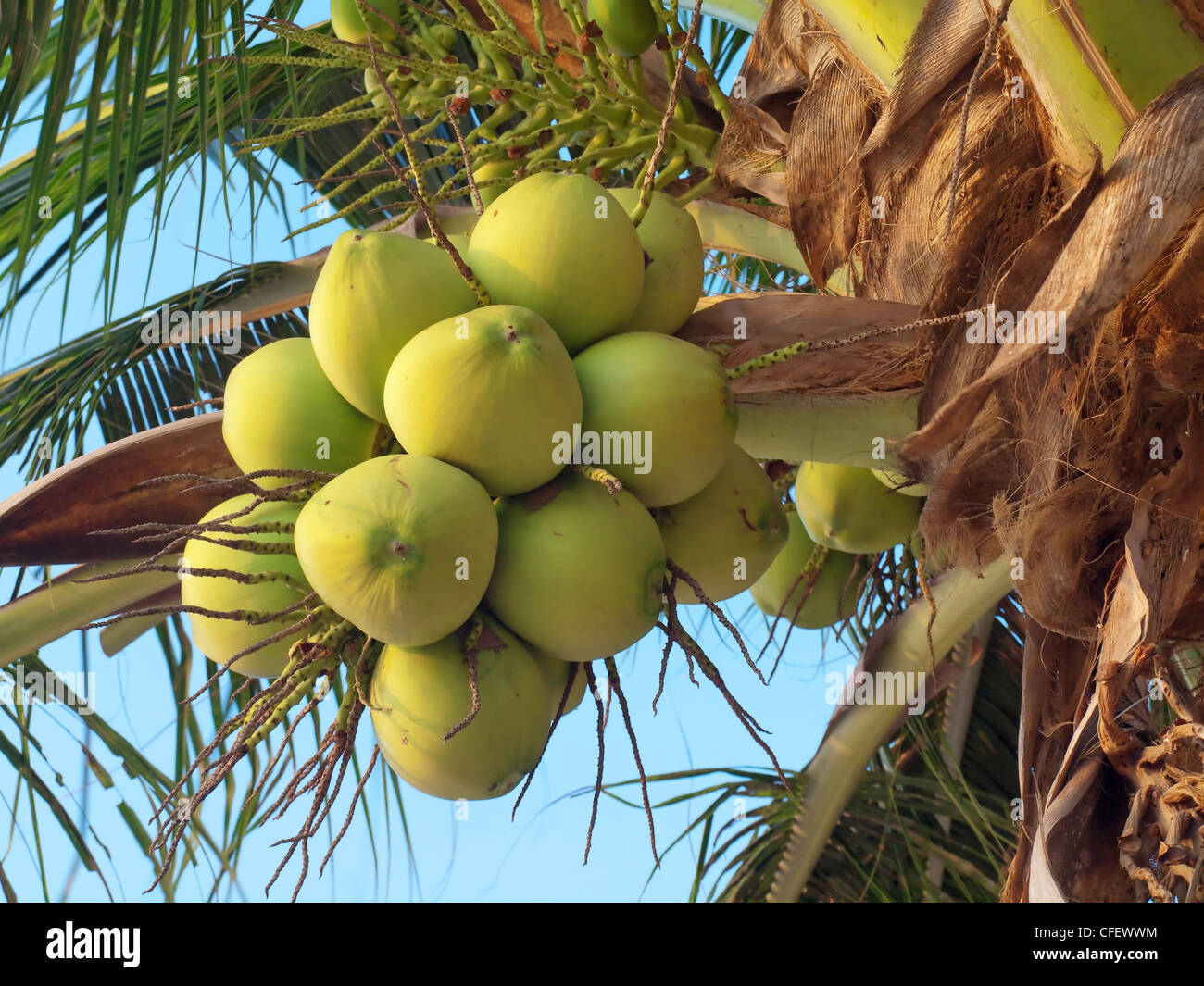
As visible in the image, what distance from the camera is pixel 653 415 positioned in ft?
3.71

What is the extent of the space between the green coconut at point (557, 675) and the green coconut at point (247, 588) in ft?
0.81

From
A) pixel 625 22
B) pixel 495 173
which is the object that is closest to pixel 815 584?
pixel 495 173

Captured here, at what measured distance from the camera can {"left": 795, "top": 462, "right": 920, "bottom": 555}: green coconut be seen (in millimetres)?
1970

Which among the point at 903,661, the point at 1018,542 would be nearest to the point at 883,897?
the point at 903,661

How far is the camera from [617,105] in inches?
73.0

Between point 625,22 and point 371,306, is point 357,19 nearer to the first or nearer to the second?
point 625,22

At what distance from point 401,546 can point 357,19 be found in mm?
1451

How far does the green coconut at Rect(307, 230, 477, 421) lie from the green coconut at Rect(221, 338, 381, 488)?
0.05m

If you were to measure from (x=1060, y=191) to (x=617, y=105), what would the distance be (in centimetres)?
77

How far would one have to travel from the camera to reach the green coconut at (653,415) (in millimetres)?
1133

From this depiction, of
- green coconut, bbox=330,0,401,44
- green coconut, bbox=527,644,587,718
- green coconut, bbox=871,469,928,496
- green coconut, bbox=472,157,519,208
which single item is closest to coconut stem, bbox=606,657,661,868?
green coconut, bbox=527,644,587,718

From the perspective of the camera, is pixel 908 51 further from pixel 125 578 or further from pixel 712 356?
pixel 125 578

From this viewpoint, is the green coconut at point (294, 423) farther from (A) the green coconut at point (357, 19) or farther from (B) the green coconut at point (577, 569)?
(A) the green coconut at point (357, 19)

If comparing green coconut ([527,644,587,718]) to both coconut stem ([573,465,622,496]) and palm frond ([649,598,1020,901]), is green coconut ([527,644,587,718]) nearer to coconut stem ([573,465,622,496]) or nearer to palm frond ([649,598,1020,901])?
coconut stem ([573,465,622,496])
